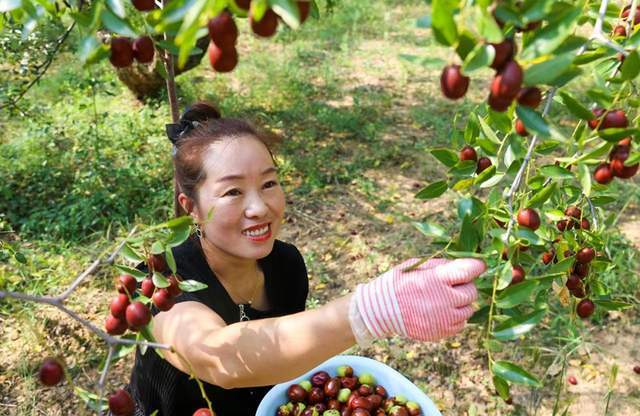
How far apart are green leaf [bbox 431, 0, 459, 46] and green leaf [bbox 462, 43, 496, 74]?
28 mm

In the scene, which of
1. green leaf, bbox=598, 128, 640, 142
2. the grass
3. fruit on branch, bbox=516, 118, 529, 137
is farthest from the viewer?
the grass

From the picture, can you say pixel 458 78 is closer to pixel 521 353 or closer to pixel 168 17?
pixel 168 17

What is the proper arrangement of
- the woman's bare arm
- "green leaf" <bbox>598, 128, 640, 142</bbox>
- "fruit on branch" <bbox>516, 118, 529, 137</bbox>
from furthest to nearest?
the woman's bare arm < "fruit on branch" <bbox>516, 118, 529, 137</bbox> < "green leaf" <bbox>598, 128, 640, 142</bbox>

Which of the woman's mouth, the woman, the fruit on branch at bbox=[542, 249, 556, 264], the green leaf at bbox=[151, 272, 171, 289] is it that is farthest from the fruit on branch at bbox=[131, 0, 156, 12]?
the fruit on branch at bbox=[542, 249, 556, 264]

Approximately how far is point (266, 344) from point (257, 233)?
492 millimetres

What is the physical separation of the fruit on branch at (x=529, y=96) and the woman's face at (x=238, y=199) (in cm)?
98

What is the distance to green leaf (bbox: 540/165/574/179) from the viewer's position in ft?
3.41

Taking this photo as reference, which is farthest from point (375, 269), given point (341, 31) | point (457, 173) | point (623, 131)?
point (341, 31)

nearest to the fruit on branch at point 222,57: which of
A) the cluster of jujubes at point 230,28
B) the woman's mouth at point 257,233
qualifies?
the cluster of jujubes at point 230,28

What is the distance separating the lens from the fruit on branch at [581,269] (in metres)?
1.26

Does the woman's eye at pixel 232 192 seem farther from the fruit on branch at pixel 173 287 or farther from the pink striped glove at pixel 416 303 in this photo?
the pink striped glove at pixel 416 303

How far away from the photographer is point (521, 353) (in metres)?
2.64

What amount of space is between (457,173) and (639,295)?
90.5 inches

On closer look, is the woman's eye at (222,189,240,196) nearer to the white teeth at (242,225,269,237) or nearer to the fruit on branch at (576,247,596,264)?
the white teeth at (242,225,269,237)
